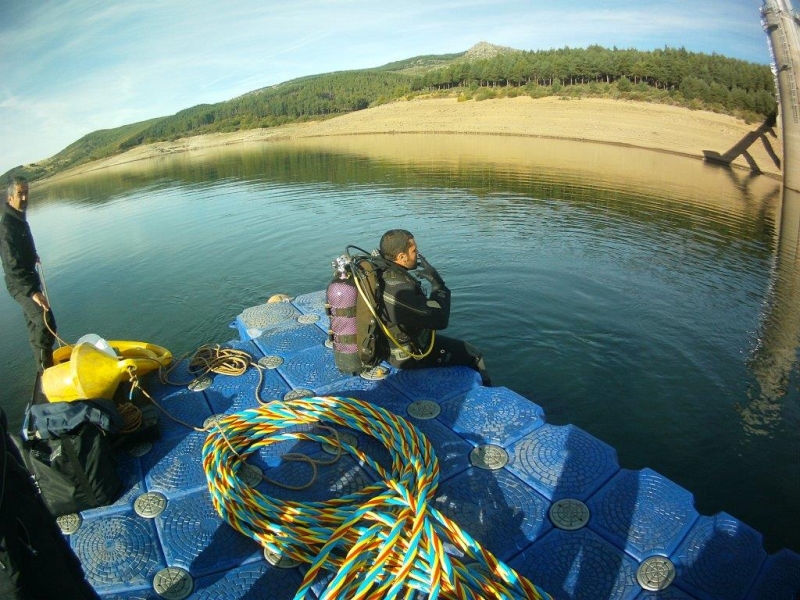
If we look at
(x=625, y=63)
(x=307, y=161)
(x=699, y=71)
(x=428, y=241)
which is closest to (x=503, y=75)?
(x=625, y=63)

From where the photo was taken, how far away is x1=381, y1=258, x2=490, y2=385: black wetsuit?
14.6 feet

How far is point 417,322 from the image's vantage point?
4586 millimetres

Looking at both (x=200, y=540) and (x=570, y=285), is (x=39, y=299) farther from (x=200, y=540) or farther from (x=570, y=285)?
(x=570, y=285)

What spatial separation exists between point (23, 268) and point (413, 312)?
191 inches

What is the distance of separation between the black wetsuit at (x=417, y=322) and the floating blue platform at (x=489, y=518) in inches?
18.0

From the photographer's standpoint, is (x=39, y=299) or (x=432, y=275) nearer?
(x=432, y=275)

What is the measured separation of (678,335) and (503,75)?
71508mm

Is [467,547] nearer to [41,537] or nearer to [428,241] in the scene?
[41,537]

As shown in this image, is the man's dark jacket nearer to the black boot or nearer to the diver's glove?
the black boot

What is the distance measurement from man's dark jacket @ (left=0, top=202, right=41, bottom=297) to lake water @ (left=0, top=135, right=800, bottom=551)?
2.80 meters

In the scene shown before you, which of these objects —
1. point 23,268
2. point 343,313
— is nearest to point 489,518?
point 343,313

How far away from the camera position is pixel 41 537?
2.08m

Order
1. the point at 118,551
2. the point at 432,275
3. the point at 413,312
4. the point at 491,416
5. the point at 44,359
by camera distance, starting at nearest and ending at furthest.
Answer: the point at 118,551 < the point at 491,416 < the point at 413,312 < the point at 432,275 < the point at 44,359

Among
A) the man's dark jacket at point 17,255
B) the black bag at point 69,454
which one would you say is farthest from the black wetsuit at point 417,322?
the man's dark jacket at point 17,255
